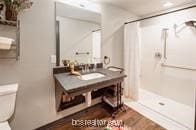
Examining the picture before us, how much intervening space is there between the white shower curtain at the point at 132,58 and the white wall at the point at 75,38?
2.99ft

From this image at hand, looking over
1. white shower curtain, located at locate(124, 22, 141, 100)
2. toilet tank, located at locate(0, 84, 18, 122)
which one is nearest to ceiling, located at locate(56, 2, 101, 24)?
white shower curtain, located at locate(124, 22, 141, 100)

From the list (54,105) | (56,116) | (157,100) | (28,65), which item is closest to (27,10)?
(28,65)

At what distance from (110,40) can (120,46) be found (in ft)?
1.37

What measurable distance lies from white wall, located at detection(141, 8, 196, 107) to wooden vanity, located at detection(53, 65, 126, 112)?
1.53 meters

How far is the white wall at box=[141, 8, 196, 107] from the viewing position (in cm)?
284

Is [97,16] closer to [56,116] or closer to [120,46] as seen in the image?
[120,46]

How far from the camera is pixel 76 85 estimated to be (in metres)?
1.61

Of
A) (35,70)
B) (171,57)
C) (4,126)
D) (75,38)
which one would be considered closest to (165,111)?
(171,57)

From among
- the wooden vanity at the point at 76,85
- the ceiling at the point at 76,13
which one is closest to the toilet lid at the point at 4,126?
the wooden vanity at the point at 76,85

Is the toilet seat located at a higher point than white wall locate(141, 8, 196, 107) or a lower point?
lower

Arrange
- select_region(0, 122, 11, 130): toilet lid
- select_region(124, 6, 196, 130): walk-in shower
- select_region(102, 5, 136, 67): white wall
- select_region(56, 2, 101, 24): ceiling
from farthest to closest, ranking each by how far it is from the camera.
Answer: select_region(102, 5, 136, 67): white wall
select_region(124, 6, 196, 130): walk-in shower
select_region(56, 2, 101, 24): ceiling
select_region(0, 122, 11, 130): toilet lid

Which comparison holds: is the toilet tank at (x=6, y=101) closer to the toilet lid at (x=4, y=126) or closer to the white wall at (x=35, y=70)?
the toilet lid at (x=4, y=126)

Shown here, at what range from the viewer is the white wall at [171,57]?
112 inches

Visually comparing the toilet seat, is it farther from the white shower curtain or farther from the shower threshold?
the white shower curtain
